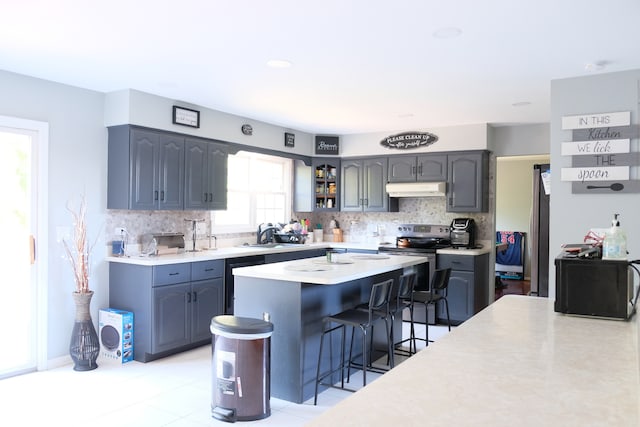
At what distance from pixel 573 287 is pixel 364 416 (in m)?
1.51

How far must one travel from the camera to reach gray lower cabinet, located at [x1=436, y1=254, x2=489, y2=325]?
5785 millimetres

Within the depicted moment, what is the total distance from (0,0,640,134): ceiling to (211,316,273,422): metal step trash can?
1.89 meters

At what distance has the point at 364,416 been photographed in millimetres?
1189

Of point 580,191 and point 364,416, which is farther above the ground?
point 580,191

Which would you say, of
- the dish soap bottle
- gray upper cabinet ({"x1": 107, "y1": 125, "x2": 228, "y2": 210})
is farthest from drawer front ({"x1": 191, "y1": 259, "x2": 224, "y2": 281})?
the dish soap bottle

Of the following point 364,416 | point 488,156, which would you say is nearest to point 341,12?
point 364,416

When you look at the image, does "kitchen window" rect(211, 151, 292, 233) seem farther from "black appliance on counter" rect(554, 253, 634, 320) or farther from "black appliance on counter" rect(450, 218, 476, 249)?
"black appliance on counter" rect(554, 253, 634, 320)

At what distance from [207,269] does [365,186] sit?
280 centimetres

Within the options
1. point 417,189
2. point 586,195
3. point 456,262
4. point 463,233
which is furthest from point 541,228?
point 586,195

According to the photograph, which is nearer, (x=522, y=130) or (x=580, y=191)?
(x=580, y=191)

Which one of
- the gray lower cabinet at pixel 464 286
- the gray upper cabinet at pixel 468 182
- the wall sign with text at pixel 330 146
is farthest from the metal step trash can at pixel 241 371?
the wall sign with text at pixel 330 146

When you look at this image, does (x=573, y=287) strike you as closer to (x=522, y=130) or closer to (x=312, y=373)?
(x=312, y=373)

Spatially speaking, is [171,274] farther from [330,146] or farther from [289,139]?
[330,146]

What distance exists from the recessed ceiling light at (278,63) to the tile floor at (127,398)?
2487 millimetres
